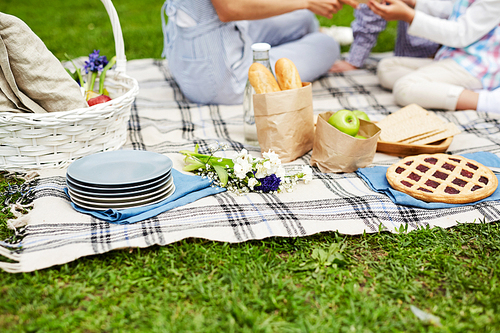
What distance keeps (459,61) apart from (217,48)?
4.60 feet

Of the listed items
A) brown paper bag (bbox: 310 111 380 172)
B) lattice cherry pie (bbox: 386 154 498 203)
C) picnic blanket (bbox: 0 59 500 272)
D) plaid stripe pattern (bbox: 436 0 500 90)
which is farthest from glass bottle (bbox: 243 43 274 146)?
plaid stripe pattern (bbox: 436 0 500 90)

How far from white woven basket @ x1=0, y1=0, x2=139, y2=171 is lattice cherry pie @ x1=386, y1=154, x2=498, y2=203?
3.66ft

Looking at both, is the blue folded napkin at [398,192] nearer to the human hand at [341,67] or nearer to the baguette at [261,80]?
the baguette at [261,80]

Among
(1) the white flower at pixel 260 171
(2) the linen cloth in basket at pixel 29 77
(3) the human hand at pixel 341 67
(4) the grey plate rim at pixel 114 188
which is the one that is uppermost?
(2) the linen cloth in basket at pixel 29 77

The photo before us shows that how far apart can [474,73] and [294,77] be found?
1.31m

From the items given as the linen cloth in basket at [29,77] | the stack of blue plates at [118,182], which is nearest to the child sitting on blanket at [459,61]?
the stack of blue plates at [118,182]

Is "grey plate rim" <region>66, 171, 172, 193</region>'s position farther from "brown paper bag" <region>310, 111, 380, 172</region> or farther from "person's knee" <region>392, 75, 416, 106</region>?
"person's knee" <region>392, 75, 416, 106</region>

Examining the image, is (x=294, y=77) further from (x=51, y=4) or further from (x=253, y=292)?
(x=51, y=4)

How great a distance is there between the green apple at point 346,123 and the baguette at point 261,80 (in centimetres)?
27

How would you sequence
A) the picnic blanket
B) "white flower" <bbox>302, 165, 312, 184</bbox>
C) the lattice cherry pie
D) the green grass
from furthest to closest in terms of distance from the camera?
"white flower" <bbox>302, 165, 312, 184</bbox> < the lattice cherry pie < the picnic blanket < the green grass

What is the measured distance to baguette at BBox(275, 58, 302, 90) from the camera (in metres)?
1.75

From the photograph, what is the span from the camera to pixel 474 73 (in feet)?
8.00

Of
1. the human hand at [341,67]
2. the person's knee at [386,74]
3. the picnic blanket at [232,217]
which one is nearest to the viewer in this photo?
the picnic blanket at [232,217]

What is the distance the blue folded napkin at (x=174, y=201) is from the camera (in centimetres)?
136
